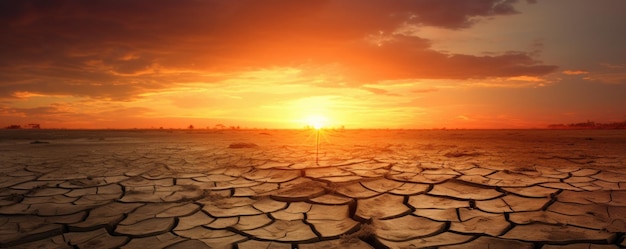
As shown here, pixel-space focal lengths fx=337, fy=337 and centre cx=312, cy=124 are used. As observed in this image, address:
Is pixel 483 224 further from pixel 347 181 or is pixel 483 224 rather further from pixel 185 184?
pixel 185 184

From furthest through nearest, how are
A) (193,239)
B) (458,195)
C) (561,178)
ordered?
(561,178), (458,195), (193,239)

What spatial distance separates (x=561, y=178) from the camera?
355cm

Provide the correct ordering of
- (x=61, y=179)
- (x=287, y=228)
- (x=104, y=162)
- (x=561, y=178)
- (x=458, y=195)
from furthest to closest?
(x=104, y=162)
(x=61, y=179)
(x=561, y=178)
(x=458, y=195)
(x=287, y=228)

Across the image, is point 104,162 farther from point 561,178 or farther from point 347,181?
point 561,178

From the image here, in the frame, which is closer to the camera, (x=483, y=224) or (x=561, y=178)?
(x=483, y=224)

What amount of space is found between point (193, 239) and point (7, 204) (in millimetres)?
2176

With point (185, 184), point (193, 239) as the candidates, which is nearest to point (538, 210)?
point (193, 239)

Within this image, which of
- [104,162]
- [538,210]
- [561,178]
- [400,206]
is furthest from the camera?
[104,162]

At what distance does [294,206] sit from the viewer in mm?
2877

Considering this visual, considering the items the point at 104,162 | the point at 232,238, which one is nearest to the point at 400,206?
the point at 232,238

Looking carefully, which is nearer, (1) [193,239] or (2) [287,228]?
(1) [193,239]

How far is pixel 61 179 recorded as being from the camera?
406 centimetres

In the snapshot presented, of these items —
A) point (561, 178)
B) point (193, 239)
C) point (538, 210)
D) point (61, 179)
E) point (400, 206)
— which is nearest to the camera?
point (193, 239)

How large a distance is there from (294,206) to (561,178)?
287 centimetres
